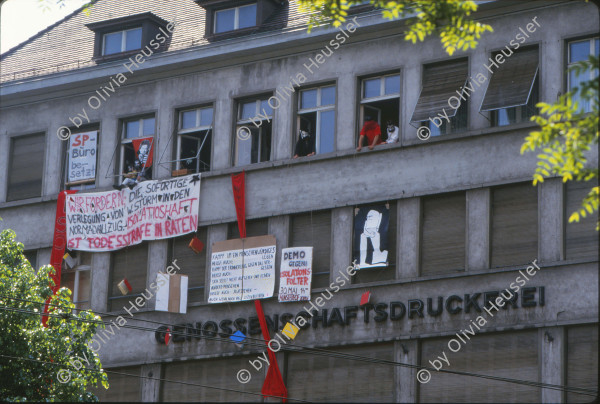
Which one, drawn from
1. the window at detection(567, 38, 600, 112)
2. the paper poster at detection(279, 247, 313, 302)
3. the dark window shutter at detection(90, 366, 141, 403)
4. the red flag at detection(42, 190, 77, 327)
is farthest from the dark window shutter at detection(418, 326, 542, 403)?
the red flag at detection(42, 190, 77, 327)

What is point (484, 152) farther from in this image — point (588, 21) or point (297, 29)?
point (297, 29)

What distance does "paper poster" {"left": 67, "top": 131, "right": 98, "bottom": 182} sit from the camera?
3775cm

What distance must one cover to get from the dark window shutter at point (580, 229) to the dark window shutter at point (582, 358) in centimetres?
166

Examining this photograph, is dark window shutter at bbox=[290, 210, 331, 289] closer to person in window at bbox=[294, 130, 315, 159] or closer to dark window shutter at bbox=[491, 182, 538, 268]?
person in window at bbox=[294, 130, 315, 159]

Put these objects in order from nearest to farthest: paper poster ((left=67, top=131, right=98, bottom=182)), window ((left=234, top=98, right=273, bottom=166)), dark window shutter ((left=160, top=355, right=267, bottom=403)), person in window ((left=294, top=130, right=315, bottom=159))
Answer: dark window shutter ((left=160, top=355, right=267, bottom=403)), person in window ((left=294, top=130, right=315, bottom=159)), window ((left=234, top=98, right=273, bottom=166)), paper poster ((left=67, top=131, right=98, bottom=182))

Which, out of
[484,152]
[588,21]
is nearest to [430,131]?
[484,152]

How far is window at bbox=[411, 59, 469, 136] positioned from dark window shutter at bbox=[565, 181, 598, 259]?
3397 millimetres

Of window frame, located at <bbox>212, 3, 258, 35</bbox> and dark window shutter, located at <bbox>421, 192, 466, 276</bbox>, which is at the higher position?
window frame, located at <bbox>212, 3, 258, 35</bbox>

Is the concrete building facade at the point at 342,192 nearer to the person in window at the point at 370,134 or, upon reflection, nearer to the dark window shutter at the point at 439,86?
the dark window shutter at the point at 439,86

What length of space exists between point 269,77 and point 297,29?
1.61 metres

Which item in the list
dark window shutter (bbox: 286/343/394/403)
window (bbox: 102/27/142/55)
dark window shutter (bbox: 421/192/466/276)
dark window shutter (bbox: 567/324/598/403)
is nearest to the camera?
dark window shutter (bbox: 567/324/598/403)

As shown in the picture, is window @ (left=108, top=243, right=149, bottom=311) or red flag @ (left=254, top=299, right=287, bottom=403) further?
window @ (left=108, top=243, right=149, bottom=311)


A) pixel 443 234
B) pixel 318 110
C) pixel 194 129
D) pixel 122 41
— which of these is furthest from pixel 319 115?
pixel 122 41

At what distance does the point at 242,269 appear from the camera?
34031mm
